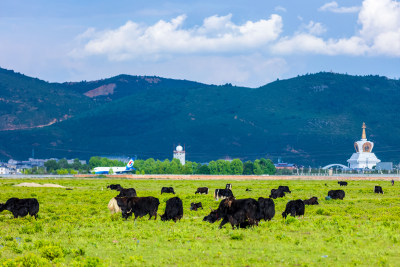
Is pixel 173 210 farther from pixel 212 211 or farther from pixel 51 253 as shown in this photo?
pixel 51 253

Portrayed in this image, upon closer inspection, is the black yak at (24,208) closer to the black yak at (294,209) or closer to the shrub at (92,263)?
the black yak at (294,209)

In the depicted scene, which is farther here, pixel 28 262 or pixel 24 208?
pixel 24 208

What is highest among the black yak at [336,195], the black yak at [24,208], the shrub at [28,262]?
the black yak at [336,195]

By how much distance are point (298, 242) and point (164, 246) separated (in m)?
4.46

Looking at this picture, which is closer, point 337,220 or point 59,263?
point 59,263

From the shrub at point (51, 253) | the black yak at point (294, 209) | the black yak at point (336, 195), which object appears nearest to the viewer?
the shrub at point (51, 253)

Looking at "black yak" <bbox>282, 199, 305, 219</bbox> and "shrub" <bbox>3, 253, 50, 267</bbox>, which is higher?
"black yak" <bbox>282, 199, 305, 219</bbox>

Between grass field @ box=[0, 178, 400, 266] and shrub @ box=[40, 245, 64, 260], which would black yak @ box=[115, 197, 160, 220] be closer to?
grass field @ box=[0, 178, 400, 266]

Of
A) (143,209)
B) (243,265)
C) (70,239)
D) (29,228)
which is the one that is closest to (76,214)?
(143,209)

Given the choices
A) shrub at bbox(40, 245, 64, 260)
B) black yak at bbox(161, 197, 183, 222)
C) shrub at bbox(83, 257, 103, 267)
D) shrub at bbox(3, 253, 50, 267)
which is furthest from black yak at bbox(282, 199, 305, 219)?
shrub at bbox(3, 253, 50, 267)

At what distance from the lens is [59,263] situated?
18.9m

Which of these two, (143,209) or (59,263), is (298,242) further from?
(143,209)

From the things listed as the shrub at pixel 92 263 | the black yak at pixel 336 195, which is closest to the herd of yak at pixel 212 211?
the shrub at pixel 92 263

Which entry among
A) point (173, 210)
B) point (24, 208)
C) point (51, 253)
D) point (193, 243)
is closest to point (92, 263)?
point (51, 253)
